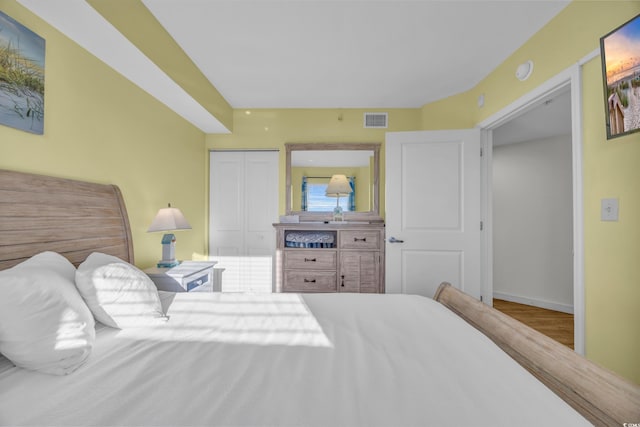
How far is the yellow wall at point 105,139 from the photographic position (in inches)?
56.6

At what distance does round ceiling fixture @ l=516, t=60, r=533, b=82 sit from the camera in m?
2.07

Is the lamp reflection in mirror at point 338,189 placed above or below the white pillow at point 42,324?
above

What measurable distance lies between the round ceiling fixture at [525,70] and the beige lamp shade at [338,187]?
1948 mm

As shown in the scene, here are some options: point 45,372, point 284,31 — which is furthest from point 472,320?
point 284,31

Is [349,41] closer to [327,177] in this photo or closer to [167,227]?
[327,177]

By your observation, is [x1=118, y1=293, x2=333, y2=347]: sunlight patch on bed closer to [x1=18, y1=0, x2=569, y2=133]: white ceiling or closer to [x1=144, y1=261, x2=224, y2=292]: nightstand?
[x1=144, y1=261, x2=224, y2=292]: nightstand

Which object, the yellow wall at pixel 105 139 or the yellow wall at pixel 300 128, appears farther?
the yellow wall at pixel 300 128

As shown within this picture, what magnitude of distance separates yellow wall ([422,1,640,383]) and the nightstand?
266cm

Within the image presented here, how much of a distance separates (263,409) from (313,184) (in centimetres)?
292

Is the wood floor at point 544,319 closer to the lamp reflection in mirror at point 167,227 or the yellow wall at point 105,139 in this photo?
the lamp reflection in mirror at point 167,227

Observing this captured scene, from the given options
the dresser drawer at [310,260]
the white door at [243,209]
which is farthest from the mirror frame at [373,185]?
the dresser drawer at [310,260]

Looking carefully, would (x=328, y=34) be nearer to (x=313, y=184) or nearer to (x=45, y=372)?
(x=313, y=184)

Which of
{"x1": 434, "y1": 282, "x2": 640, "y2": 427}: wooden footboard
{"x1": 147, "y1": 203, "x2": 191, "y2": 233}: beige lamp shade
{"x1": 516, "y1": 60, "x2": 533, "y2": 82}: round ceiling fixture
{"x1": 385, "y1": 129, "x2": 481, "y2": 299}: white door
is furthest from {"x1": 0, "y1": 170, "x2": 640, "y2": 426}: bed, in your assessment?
{"x1": 516, "y1": 60, "x2": 533, "y2": 82}: round ceiling fixture

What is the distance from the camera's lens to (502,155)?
12.7 ft
